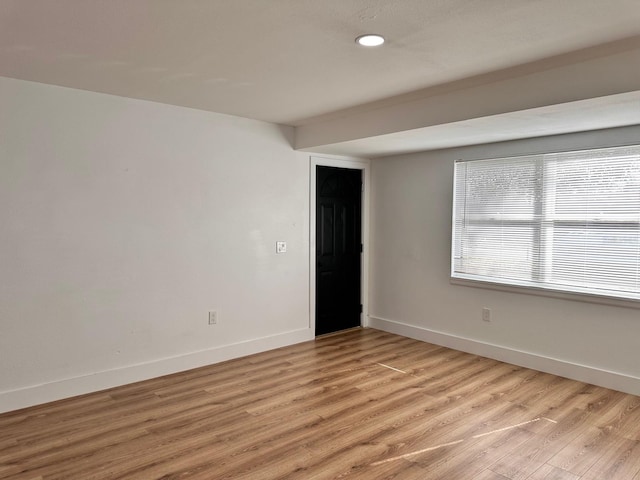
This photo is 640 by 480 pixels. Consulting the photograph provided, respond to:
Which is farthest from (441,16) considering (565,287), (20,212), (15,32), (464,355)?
(464,355)

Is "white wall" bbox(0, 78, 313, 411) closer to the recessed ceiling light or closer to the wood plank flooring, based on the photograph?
the wood plank flooring

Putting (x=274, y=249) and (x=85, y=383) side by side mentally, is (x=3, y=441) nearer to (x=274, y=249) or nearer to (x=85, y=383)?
(x=85, y=383)

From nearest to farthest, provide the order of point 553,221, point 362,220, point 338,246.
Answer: point 553,221
point 338,246
point 362,220

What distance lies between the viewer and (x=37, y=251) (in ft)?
10.8

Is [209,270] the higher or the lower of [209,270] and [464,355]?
the higher

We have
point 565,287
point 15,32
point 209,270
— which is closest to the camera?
point 15,32

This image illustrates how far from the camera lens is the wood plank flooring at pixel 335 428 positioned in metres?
2.51

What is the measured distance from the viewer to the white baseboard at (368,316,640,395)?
11.8ft

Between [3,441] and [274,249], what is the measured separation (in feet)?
8.96

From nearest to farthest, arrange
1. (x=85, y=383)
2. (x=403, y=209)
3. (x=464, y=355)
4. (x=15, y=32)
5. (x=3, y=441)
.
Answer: (x=15, y=32) → (x=3, y=441) → (x=85, y=383) → (x=464, y=355) → (x=403, y=209)

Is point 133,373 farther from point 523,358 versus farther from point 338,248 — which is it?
point 523,358

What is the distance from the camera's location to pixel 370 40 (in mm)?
2445

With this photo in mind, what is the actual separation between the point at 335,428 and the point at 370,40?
2.42 m

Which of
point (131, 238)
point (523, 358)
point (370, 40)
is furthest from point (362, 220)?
point (370, 40)
